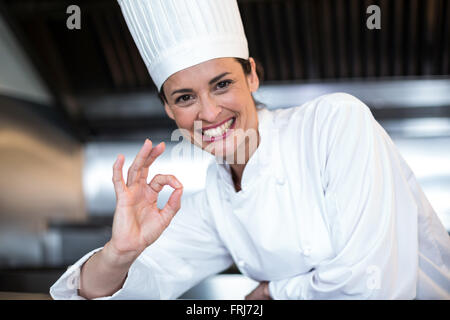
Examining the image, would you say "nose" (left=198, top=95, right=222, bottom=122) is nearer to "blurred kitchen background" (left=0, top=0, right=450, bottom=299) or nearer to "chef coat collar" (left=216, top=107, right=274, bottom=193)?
"chef coat collar" (left=216, top=107, right=274, bottom=193)

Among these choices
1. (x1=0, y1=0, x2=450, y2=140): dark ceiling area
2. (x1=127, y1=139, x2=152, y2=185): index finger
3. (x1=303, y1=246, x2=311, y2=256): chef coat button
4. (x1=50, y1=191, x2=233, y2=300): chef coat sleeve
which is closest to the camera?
(x1=127, y1=139, x2=152, y2=185): index finger

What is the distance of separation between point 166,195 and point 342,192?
2.65 ft

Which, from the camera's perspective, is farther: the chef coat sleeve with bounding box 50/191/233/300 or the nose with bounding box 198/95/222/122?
the chef coat sleeve with bounding box 50/191/233/300

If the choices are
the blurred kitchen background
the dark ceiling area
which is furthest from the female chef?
the dark ceiling area

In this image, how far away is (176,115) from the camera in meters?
0.91

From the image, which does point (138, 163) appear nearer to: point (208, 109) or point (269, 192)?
point (208, 109)

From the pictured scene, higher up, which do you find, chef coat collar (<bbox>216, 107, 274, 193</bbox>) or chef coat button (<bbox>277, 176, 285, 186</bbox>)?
chef coat collar (<bbox>216, 107, 274, 193</bbox>)

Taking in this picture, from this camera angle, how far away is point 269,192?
3.15ft

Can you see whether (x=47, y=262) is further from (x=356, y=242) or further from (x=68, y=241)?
(x=356, y=242)

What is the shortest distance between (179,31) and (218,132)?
200mm

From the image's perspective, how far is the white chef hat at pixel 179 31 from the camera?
2.84ft

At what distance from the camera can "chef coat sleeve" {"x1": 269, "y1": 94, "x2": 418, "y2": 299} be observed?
0.79 m

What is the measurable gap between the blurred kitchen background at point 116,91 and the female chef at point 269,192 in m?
0.65

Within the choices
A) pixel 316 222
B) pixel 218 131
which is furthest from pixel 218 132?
pixel 316 222
